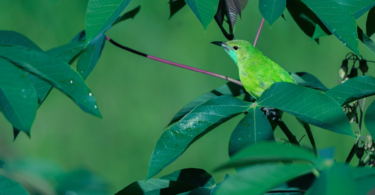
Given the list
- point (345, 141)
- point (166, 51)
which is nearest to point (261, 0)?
point (166, 51)

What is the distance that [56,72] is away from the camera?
0.46 meters

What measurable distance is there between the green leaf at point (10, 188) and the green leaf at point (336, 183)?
1.15 ft

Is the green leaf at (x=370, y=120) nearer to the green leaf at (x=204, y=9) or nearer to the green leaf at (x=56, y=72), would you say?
the green leaf at (x=204, y=9)

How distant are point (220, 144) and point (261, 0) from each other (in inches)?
73.1

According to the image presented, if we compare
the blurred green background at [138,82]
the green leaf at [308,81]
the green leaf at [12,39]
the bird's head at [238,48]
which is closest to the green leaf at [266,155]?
the green leaf at [12,39]

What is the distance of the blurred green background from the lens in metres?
2.33

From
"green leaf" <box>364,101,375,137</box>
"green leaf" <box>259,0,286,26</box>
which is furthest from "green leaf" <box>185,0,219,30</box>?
"green leaf" <box>364,101,375,137</box>

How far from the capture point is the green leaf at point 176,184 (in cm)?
58

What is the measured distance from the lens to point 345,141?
2.23 m

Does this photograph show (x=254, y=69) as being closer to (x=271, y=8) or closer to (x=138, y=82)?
(x=271, y=8)

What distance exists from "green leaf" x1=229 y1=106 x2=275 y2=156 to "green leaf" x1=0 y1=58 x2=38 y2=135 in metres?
0.32

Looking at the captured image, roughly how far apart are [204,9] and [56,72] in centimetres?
28

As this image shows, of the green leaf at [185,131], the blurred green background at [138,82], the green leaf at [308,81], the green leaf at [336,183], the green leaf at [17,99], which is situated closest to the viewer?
the green leaf at [336,183]

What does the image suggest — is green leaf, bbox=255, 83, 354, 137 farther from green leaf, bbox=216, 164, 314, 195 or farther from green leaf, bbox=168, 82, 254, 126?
green leaf, bbox=168, 82, 254, 126
